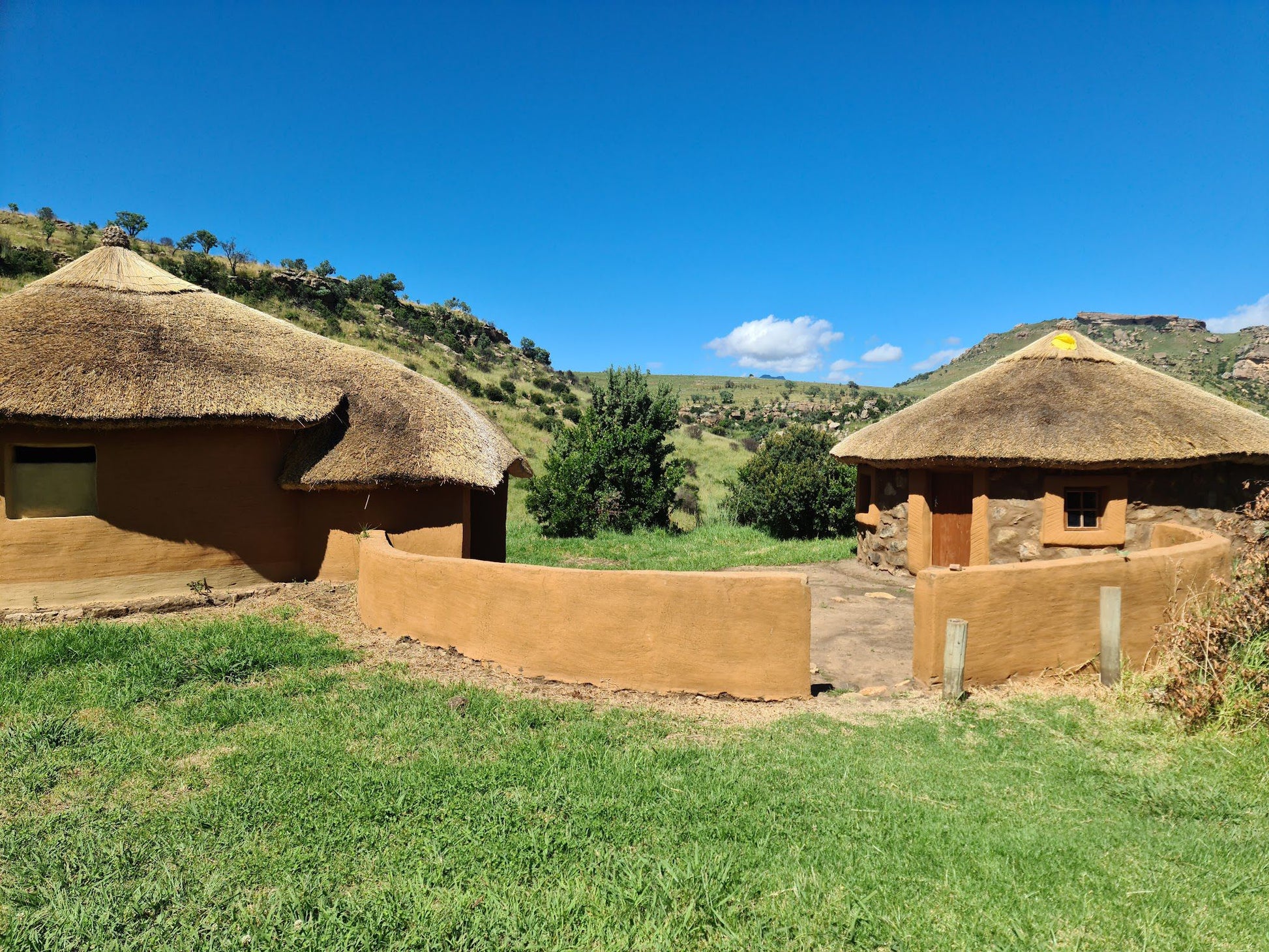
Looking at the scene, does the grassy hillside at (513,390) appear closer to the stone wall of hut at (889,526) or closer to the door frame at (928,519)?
the stone wall of hut at (889,526)

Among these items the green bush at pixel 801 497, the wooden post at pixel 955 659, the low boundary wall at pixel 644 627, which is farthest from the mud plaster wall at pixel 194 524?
the green bush at pixel 801 497

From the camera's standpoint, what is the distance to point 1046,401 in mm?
11711

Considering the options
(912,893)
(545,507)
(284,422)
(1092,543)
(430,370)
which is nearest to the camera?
(912,893)

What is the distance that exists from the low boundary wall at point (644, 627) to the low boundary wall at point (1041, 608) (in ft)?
Result: 3.87

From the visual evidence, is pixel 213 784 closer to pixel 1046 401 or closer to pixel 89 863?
pixel 89 863

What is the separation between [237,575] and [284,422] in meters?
2.12

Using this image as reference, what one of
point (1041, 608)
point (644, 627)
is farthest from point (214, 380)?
point (1041, 608)

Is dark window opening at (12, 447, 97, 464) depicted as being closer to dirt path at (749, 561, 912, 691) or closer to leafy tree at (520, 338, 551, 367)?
dirt path at (749, 561, 912, 691)

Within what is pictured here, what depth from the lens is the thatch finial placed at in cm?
1095

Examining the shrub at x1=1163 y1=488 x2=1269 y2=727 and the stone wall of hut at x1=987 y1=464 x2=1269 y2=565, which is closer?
the shrub at x1=1163 y1=488 x2=1269 y2=727

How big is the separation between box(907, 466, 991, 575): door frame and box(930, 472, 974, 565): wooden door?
75mm

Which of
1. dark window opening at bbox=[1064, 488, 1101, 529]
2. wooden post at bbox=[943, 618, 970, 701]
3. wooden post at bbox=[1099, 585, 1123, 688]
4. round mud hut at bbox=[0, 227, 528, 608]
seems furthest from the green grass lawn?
dark window opening at bbox=[1064, 488, 1101, 529]

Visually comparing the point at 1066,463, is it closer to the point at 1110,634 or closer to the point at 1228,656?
the point at 1110,634

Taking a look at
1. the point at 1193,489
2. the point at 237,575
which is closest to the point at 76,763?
the point at 237,575
